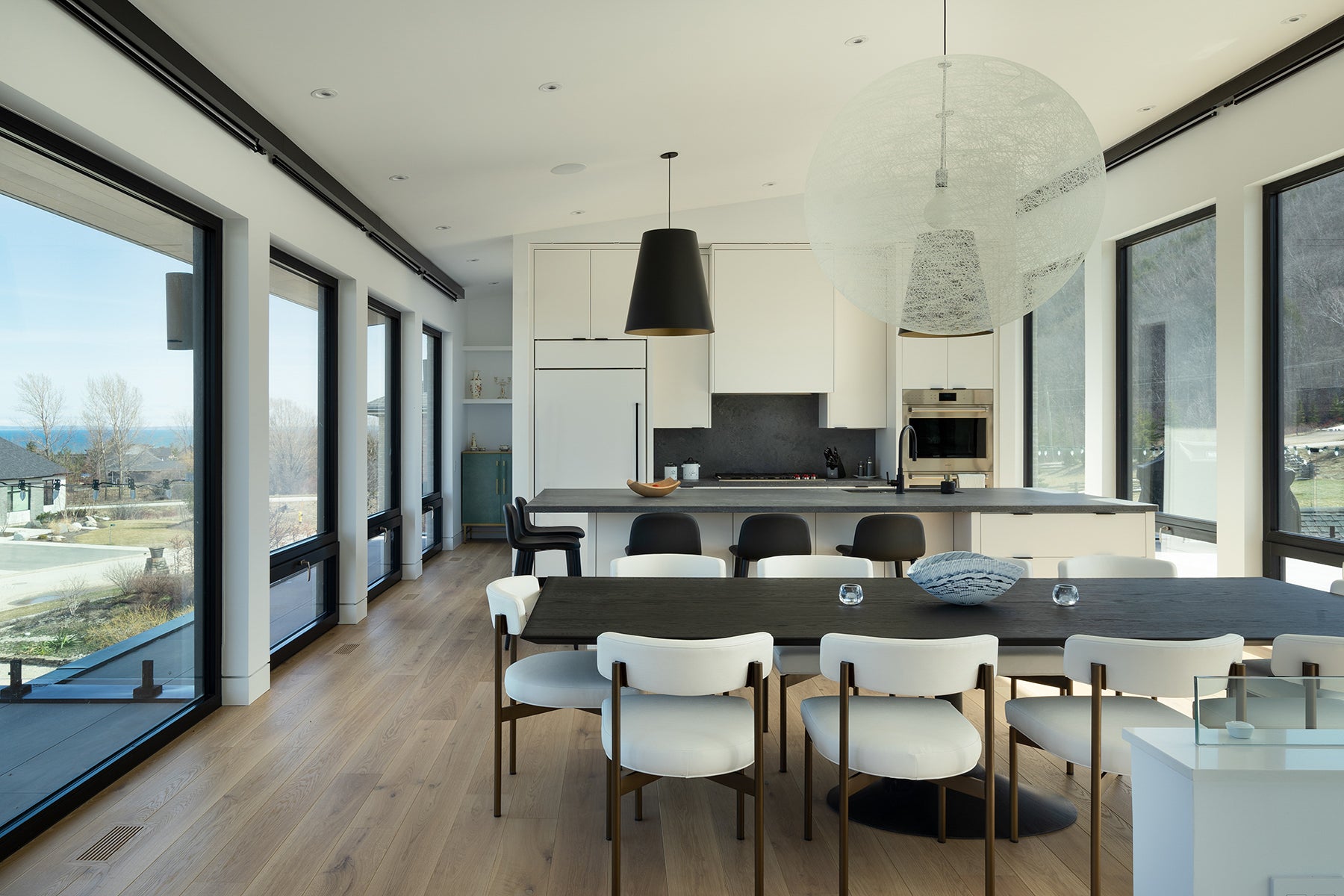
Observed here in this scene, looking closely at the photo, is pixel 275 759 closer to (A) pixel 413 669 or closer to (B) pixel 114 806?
(B) pixel 114 806

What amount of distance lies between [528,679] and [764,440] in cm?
507

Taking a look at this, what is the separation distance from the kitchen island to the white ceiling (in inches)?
82.2

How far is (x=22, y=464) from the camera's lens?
2.66 meters

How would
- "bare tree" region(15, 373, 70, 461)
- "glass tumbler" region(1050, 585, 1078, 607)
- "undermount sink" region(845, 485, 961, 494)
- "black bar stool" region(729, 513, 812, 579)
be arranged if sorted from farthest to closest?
"undermount sink" region(845, 485, 961, 494) → "black bar stool" region(729, 513, 812, 579) → "glass tumbler" region(1050, 585, 1078, 607) → "bare tree" region(15, 373, 70, 461)

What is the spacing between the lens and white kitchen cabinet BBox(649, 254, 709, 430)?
23.5ft

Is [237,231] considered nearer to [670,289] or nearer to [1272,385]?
[670,289]

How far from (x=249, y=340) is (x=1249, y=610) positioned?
166 inches

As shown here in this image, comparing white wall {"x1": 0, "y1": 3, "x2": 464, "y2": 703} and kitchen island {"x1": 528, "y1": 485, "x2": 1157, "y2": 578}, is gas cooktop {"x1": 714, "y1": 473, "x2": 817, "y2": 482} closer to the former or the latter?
kitchen island {"x1": 528, "y1": 485, "x2": 1157, "y2": 578}

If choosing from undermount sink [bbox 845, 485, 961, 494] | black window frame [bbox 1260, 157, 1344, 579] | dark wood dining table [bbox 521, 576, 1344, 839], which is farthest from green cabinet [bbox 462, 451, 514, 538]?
black window frame [bbox 1260, 157, 1344, 579]

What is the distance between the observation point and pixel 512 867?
8.25 feet

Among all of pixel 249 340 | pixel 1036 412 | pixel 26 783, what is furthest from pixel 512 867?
pixel 1036 412

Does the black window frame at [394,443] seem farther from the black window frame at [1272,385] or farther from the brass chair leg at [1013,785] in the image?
the black window frame at [1272,385]

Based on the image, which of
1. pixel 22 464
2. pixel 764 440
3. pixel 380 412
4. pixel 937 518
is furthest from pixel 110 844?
pixel 764 440

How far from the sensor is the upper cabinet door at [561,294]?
22.9 feet
